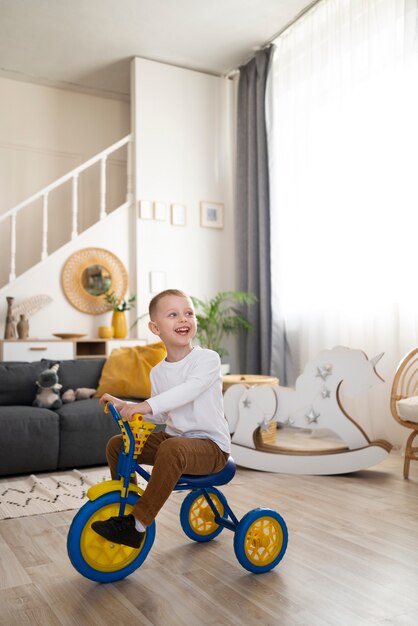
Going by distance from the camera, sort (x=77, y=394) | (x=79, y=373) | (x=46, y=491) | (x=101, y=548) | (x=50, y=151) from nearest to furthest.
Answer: (x=101, y=548)
(x=46, y=491)
(x=77, y=394)
(x=79, y=373)
(x=50, y=151)

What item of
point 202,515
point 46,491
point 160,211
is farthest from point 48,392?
point 160,211

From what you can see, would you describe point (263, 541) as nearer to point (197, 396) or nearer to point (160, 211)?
point (197, 396)

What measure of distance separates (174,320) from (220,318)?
12.5ft

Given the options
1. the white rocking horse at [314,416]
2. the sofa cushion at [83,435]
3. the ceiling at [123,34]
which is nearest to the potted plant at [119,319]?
the sofa cushion at [83,435]

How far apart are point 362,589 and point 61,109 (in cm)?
594

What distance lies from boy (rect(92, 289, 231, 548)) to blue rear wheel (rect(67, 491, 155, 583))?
6 centimetres

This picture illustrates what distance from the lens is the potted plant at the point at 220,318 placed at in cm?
545

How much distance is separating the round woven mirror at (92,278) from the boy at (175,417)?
3.56 meters

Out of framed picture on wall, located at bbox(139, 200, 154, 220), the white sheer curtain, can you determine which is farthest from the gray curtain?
framed picture on wall, located at bbox(139, 200, 154, 220)

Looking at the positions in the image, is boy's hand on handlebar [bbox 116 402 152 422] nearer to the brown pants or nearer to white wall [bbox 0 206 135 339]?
the brown pants

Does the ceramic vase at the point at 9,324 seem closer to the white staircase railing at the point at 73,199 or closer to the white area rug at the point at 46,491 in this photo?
the white staircase railing at the point at 73,199

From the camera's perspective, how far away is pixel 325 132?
15.6 feet

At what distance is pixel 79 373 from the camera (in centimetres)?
400

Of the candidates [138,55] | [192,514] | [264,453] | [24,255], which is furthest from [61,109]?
[192,514]
